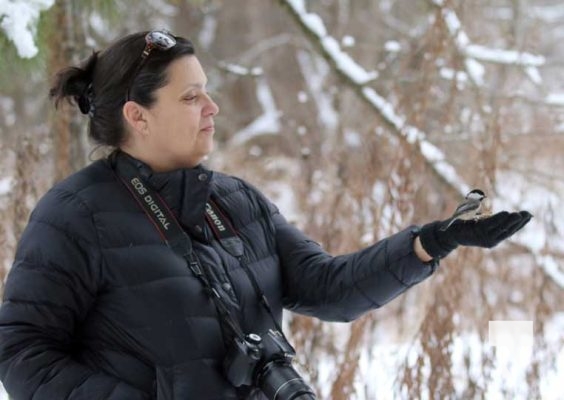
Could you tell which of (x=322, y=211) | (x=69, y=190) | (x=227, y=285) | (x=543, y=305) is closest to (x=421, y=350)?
(x=543, y=305)

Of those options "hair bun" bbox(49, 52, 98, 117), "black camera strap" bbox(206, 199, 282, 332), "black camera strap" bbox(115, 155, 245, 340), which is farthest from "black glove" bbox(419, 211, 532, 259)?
"hair bun" bbox(49, 52, 98, 117)

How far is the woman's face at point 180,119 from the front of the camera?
7.20ft

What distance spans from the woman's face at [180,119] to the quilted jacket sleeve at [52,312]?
0.93 feet

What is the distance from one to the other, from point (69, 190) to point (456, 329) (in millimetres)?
2340

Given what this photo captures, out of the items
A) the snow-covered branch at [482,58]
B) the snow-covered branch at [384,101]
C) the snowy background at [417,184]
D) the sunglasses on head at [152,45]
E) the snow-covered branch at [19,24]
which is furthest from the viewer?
the snow-covered branch at [482,58]

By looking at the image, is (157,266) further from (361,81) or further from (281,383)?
(361,81)

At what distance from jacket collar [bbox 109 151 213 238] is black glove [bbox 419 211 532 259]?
1.91 ft

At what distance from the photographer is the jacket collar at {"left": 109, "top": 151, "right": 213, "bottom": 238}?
2154mm

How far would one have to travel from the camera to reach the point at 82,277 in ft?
6.57

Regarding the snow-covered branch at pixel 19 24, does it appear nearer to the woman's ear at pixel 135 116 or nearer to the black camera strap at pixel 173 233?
the woman's ear at pixel 135 116

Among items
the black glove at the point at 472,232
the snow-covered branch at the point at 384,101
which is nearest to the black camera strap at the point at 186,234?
the black glove at the point at 472,232

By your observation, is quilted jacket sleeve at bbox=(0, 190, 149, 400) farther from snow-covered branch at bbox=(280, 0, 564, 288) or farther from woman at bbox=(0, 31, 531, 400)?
snow-covered branch at bbox=(280, 0, 564, 288)

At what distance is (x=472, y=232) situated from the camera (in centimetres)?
215

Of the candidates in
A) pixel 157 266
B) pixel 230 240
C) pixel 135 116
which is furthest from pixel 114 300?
pixel 135 116
